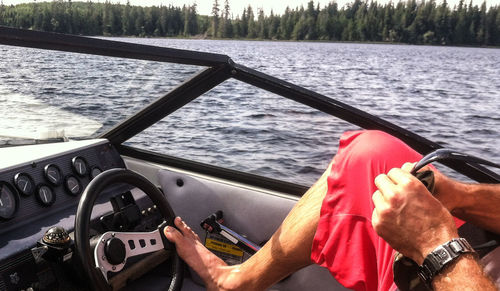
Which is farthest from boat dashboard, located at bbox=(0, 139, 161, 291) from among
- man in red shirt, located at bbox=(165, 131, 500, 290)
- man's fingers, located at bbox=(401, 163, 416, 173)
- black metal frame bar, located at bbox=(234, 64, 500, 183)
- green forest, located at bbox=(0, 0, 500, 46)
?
green forest, located at bbox=(0, 0, 500, 46)

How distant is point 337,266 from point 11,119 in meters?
1.60

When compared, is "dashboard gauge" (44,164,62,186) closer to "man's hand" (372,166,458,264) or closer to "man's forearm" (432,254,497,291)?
"man's hand" (372,166,458,264)

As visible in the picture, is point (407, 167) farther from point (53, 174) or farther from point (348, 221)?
point (53, 174)

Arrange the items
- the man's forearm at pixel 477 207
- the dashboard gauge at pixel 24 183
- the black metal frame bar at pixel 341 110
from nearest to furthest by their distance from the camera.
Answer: the man's forearm at pixel 477 207 → the dashboard gauge at pixel 24 183 → the black metal frame bar at pixel 341 110

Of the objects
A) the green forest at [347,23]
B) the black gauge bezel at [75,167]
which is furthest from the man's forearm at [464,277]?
the green forest at [347,23]

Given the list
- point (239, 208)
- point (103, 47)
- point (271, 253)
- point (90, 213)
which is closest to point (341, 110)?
point (239, 208)

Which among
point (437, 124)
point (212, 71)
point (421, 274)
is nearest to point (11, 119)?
point (212, 71)

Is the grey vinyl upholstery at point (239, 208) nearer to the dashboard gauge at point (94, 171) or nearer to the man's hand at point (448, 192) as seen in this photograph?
the dashboard gauge at point (94, 171)

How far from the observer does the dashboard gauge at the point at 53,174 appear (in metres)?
1.87

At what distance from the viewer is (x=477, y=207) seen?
4.15 ft

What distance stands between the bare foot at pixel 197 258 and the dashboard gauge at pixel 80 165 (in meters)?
0.58

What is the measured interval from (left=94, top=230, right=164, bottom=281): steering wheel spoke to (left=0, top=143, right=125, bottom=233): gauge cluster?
1.57 feet

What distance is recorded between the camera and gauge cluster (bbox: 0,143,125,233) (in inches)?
66.3

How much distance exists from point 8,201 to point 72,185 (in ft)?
1.05
